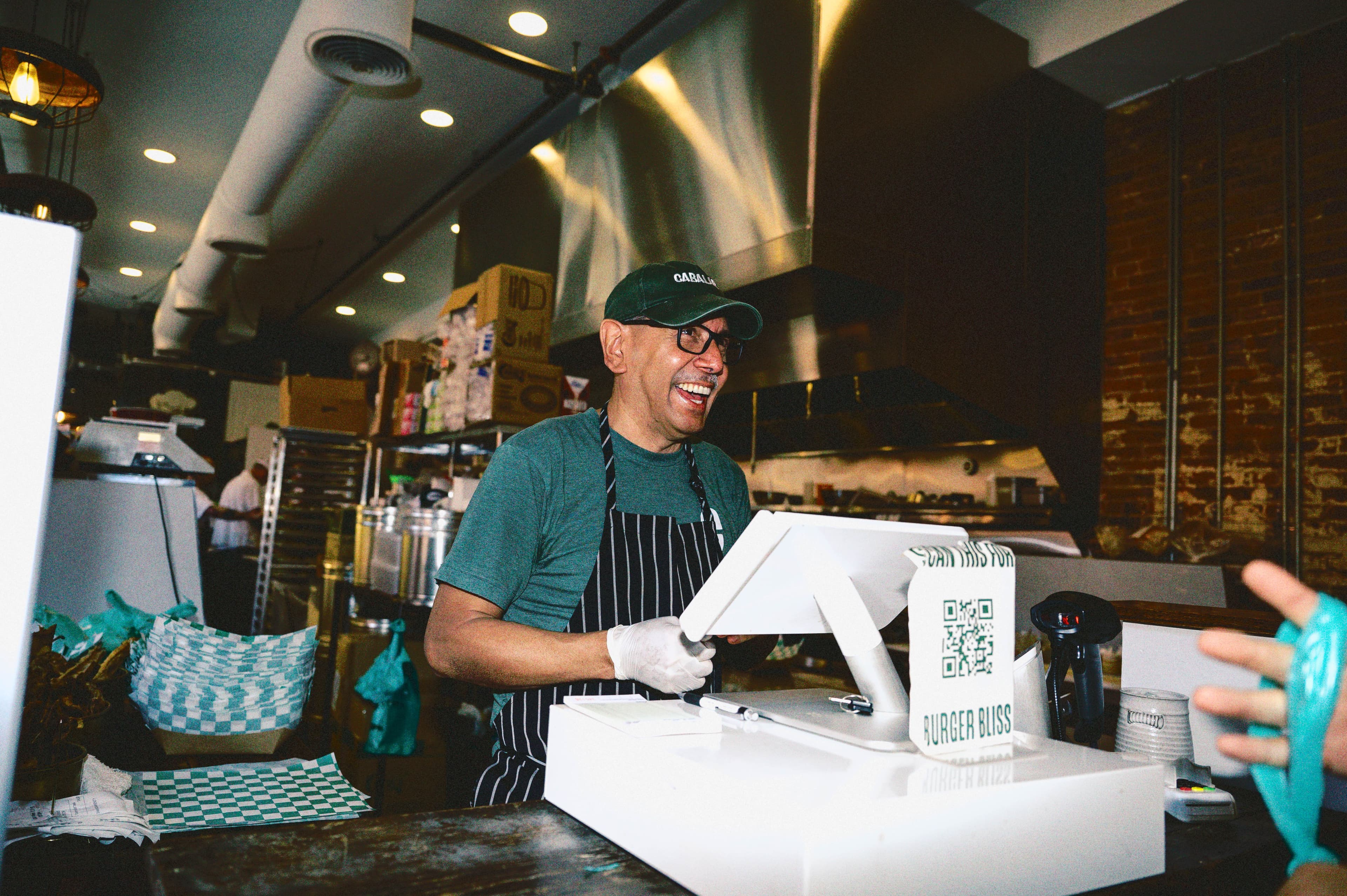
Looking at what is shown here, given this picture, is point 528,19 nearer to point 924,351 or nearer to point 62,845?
point 924,351

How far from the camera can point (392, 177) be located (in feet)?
20.8

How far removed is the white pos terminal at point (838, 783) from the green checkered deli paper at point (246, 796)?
24.1 inches

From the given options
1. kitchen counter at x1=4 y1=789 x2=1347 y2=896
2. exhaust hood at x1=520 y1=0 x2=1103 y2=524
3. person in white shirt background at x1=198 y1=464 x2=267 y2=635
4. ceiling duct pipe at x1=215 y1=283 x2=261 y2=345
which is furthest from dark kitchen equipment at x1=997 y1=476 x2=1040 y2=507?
ceiling duct pipe at x1=215 y1=283 x2=261 y2=345

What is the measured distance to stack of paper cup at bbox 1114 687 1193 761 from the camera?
1.21 m

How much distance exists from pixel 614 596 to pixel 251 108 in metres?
5.34

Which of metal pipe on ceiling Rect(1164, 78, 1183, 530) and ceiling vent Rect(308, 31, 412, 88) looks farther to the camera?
metal pipe on ceiling Rect(1164, 78, 1183, 530)

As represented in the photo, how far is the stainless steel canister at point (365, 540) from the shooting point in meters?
4.05

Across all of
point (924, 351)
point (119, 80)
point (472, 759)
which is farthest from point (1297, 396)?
point (119, 80)

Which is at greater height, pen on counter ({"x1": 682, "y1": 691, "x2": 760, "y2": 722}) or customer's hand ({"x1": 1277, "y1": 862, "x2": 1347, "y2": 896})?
pen on counter ({"x1": 682, "y1": 691, "x2": 760, "y2": 722})

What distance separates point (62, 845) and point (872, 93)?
3.52 m

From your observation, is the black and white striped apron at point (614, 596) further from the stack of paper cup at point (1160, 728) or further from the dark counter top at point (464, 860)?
the stack of paper cup at point (1160, 728)

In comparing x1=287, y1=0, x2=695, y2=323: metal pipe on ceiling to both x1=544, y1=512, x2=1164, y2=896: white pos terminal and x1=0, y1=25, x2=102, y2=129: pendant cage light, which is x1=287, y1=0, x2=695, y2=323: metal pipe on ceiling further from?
x1=544, y1=512, x2=1164, y2=896: white pos terminal

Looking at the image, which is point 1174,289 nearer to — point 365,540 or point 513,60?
point 513,60

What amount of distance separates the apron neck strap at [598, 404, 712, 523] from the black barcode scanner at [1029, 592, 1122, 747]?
70cm
